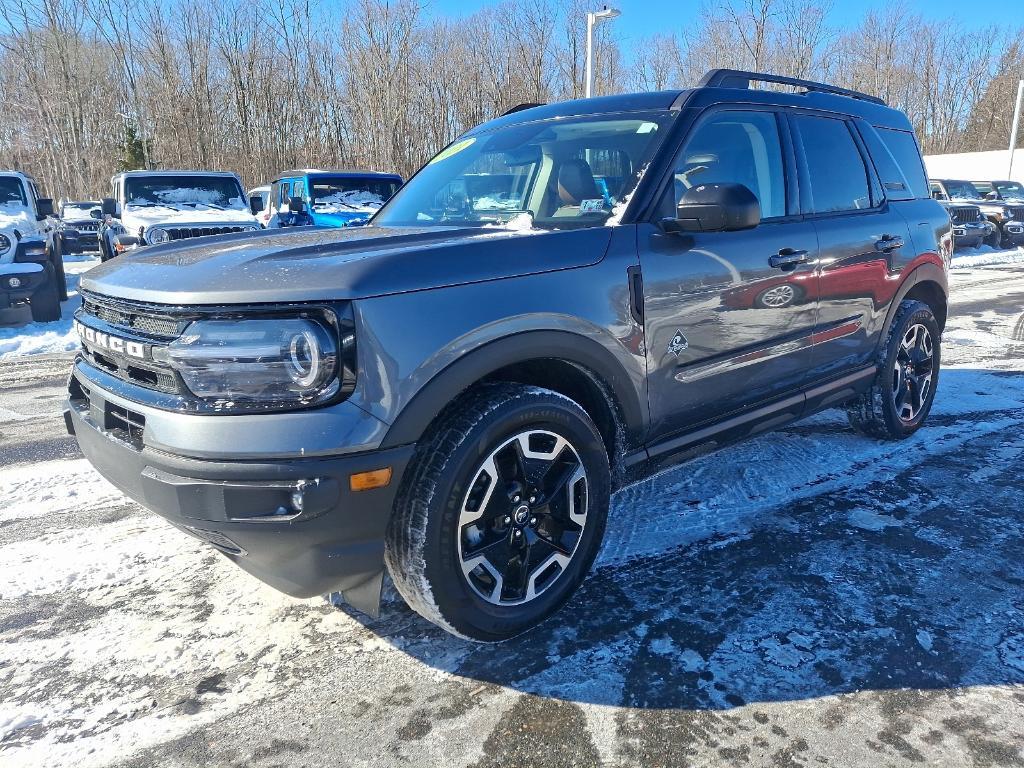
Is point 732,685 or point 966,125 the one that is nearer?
point 732,685

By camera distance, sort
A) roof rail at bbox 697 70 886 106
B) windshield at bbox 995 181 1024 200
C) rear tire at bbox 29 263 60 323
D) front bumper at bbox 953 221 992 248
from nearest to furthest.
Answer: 1. roof rail at bbox 697 70 886 106
2. rear tire at bbox 29 263 60 323
3. front bumper at bbox 953 221 992 248
4. windshield at bbox 995 181 1024 200

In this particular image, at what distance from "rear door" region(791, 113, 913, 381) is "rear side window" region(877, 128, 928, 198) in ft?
1.49

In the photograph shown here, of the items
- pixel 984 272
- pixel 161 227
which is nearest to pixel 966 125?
pixel 984 272

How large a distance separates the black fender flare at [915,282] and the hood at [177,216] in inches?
367

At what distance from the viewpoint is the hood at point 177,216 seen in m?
10.7

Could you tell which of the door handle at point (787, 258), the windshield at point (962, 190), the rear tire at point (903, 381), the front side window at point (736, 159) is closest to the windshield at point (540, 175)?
the front side window at point (736, 159)

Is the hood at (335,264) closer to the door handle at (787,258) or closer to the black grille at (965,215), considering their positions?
the door handle at (787,258)

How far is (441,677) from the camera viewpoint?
2330 millimetres

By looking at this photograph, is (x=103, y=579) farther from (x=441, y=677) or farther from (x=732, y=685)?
(x=732, y=685)

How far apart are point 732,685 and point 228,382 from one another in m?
1.74

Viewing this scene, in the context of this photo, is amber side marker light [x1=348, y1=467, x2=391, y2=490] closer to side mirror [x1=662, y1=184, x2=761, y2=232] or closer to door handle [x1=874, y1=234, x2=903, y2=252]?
side mirror [x1=662, y1=184, x2=761, y2=232]

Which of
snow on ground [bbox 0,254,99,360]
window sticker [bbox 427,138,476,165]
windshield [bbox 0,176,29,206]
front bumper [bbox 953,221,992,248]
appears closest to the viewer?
window sticker [bbox 427,138,476,165]

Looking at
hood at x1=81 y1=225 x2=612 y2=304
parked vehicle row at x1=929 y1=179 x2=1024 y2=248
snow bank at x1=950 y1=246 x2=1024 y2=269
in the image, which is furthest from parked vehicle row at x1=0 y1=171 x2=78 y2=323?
parked vehicle row at x1=929 y1=179 x2=1024 y2=248

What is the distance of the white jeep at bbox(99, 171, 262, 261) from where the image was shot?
34.4ft
